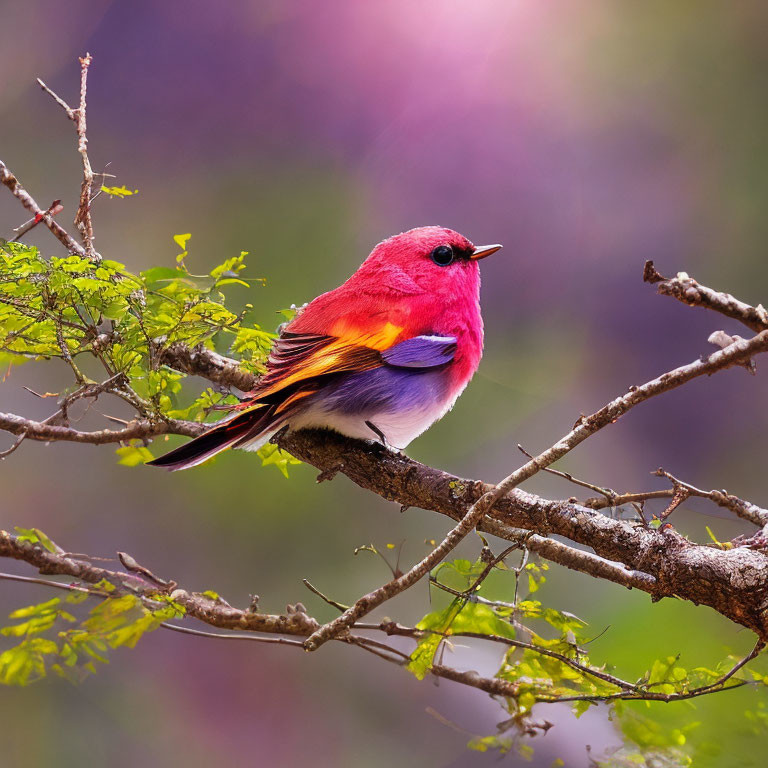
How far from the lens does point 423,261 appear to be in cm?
81

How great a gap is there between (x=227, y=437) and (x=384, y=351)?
166 millimetres

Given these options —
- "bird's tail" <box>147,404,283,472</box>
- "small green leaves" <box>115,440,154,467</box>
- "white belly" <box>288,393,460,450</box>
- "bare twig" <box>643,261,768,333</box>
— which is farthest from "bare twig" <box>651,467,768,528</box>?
"small green leaves" <box>115,440,154,467</box>

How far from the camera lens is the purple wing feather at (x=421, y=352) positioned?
2.44 ft

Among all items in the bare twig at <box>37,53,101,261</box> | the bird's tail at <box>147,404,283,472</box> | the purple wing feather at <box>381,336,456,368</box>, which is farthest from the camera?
the bare twig at <box>37,53,101,261</box>

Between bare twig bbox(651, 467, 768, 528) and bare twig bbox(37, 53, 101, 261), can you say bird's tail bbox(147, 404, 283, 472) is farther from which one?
bare twig bbox(651, 467, 768, 528)

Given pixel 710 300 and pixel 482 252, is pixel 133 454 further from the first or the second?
pixel 710 300

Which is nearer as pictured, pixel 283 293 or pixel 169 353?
pixel 169 353

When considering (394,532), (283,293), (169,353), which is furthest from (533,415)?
(169,353)

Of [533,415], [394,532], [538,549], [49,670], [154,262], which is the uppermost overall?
[533,415]

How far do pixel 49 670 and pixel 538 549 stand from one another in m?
0.54

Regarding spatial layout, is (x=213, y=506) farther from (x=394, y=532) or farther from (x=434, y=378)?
(x=434, y=378)

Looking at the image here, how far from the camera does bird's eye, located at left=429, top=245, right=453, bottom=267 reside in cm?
81

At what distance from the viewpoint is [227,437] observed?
663mm

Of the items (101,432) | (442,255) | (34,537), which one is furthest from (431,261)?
(34,537)
